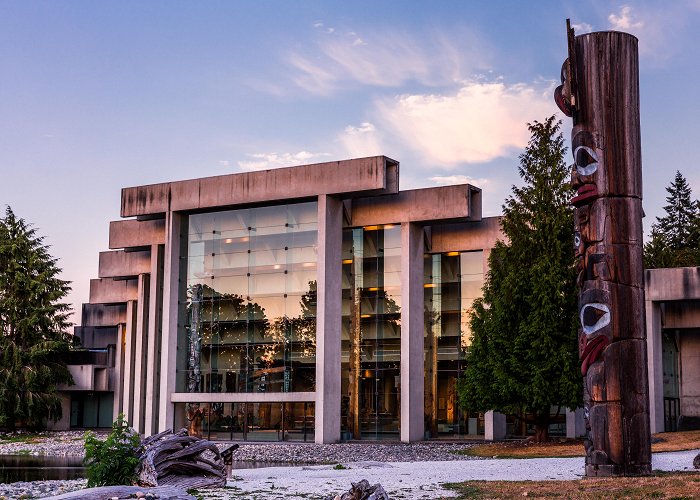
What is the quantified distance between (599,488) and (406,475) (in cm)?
812

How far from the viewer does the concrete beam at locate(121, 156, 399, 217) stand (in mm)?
44656

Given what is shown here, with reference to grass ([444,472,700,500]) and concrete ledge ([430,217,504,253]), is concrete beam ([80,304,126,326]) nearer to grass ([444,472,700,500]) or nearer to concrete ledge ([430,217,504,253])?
concrete ledge ([430,217,504,253])

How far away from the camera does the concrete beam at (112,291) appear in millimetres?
65312

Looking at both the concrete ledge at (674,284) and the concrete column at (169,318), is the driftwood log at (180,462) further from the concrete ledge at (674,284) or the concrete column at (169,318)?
the concrete ledge at (674,284)

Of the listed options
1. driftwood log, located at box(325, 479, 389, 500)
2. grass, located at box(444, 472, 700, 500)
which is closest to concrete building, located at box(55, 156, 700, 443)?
grass, located at box(444, 472, 700, 500)

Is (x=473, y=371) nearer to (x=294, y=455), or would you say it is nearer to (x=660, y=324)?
(x=294, y=455)

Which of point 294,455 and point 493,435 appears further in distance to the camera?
point 493,435

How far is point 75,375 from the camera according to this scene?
66.5 meters

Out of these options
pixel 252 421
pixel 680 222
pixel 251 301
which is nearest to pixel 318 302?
pixel 251 301

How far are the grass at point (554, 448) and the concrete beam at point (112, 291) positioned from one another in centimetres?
3353

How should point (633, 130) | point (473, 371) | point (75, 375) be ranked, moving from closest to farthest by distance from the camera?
point (633, 130), point (473, 371), point (75, 375)

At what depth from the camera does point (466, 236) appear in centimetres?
4934

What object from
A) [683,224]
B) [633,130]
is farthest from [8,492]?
[683,224]

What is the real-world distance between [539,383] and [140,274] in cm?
3144
